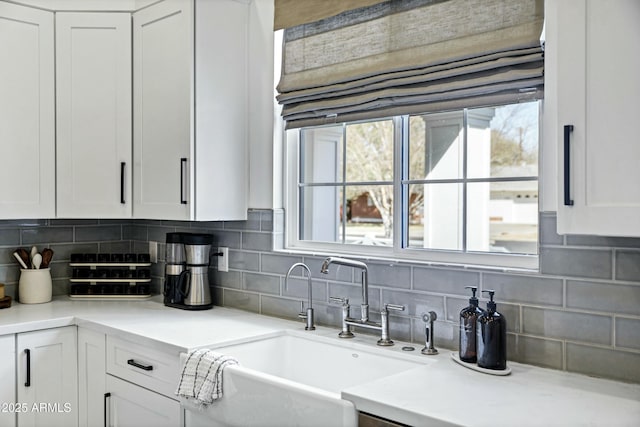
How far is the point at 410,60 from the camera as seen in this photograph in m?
2.20

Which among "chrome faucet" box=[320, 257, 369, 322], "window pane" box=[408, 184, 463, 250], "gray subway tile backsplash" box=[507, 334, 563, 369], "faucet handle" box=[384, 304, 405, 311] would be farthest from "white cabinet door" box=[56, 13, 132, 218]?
"window pane" box=[408, 184, 463, 250]

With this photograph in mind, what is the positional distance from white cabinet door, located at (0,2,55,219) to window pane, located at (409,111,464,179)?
240 cm

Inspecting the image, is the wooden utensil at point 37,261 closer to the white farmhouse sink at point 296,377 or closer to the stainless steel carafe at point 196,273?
the stainless steel carafe at point 196,273

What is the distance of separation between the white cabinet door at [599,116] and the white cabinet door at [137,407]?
4.83 feet

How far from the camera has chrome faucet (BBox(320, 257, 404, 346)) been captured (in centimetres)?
217

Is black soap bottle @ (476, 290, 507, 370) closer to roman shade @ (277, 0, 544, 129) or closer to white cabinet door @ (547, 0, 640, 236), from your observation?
white cabinet door @ (547, 0, 640, 236)

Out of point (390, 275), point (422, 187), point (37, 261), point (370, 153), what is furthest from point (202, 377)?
point (422, 187)

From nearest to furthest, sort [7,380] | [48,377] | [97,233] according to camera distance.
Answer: [7,380], [48,377], [97,233]

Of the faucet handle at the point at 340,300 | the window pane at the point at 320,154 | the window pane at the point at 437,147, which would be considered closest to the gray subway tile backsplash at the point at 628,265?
the faucet handle at the point at 340,300

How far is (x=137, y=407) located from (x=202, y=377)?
0.54 metres

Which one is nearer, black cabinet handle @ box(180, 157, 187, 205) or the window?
the window

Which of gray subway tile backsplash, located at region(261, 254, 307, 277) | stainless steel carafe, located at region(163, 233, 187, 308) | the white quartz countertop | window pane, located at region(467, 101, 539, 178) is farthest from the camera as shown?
window pane, located at region(467, 101, 539, 178)

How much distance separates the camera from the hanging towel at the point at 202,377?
1921 mm

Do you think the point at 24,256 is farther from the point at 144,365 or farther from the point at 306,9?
the point at 306,9
